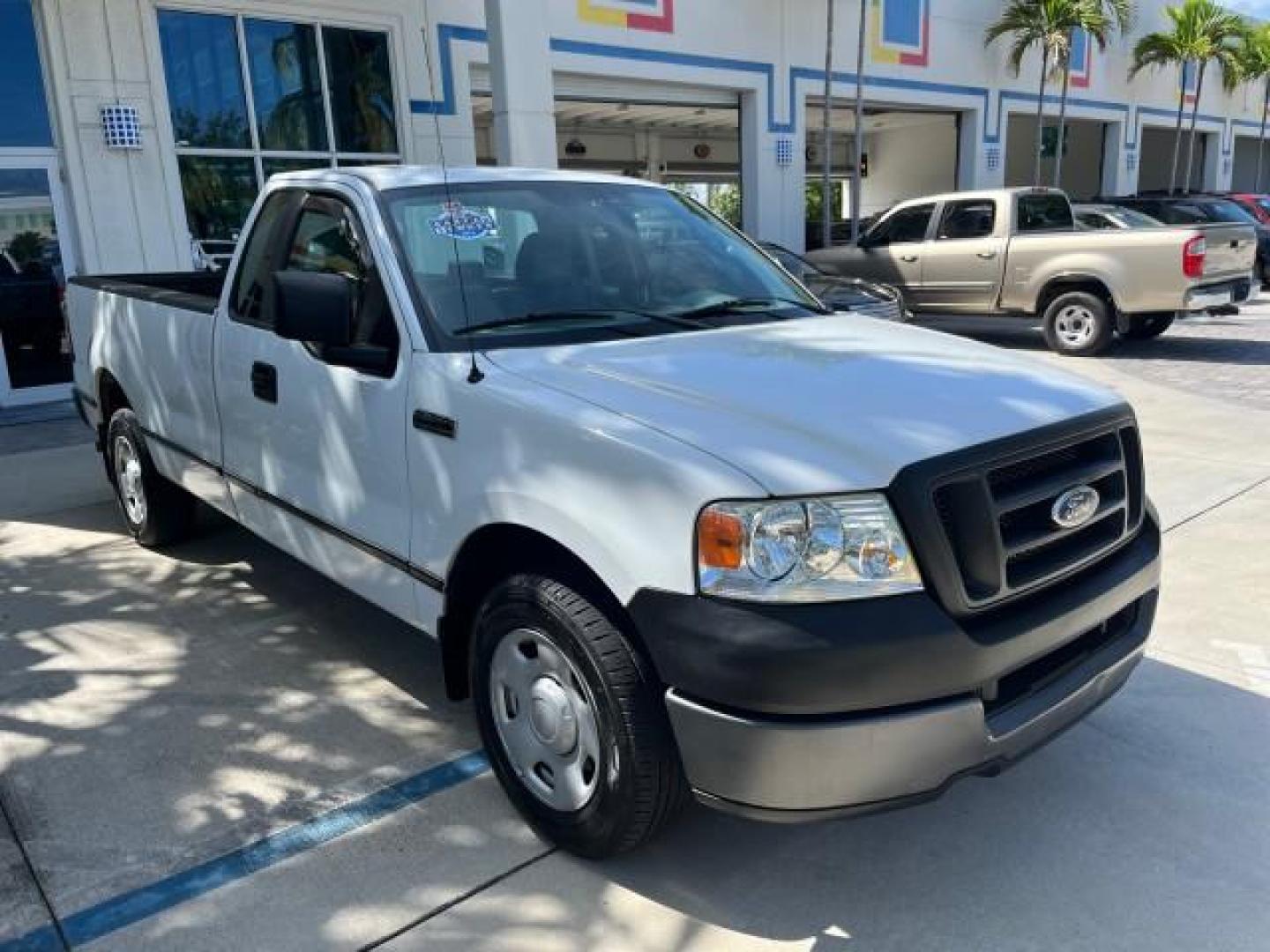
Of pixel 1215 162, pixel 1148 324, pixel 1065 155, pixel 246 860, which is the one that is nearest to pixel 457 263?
pixel 246 860

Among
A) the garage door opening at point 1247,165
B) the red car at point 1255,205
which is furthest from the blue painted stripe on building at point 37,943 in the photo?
the garage door opening at point 1247,165

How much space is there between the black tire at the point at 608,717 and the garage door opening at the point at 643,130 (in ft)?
41.7

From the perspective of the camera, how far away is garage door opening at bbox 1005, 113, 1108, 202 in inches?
1109

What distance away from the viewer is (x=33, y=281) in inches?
424

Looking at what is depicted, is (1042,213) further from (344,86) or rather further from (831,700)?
(831,700)

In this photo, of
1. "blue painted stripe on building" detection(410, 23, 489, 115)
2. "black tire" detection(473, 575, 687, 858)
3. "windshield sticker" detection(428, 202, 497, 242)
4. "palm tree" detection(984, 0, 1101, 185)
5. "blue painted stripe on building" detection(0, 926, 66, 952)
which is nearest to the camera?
"black tire" detection(473, 575, 687, 858)

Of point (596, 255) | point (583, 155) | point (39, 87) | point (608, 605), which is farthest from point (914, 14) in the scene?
point (608, 605)

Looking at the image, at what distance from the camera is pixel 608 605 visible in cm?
262

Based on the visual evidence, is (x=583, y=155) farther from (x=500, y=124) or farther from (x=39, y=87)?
(x=39, y=87)

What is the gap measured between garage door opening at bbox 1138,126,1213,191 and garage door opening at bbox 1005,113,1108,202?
4.72 feet

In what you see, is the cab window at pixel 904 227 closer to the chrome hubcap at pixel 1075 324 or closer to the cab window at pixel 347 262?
the chrome hubcap at pixel 1075 324

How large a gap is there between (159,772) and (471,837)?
1.16 m

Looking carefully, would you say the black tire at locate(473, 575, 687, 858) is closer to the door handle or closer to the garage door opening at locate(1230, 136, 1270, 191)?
the door handle

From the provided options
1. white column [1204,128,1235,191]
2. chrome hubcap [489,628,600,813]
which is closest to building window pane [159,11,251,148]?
chrome hubcap [489,628,600,813]
